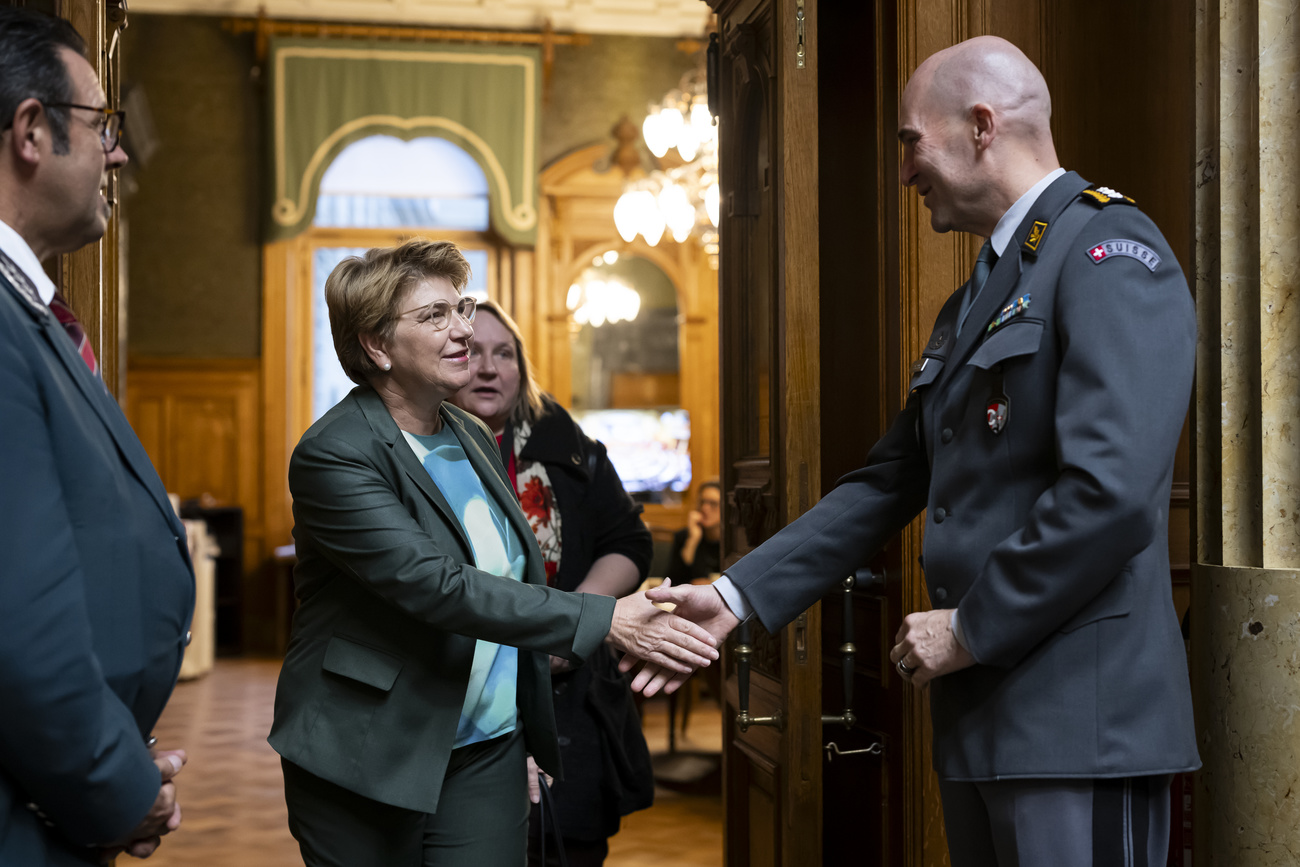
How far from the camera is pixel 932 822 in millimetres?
2410

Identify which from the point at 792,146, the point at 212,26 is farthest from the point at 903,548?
the point at 212,26

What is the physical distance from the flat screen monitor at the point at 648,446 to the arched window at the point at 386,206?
1782 millimetres

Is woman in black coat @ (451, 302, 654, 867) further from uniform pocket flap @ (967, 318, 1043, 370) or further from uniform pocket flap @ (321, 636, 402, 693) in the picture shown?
uniform pocket flap @ (967, 318, 1043, 370)

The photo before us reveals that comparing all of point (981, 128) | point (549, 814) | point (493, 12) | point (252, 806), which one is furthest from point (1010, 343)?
point (493, 12)

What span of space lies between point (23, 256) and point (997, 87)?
3.99 feet

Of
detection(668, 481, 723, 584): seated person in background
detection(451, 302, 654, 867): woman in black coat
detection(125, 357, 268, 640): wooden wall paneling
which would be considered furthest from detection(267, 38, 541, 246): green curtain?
detection(451, 302, 654, 867): woman in black coat

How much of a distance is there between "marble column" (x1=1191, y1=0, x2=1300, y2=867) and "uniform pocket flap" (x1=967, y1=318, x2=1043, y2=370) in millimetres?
435

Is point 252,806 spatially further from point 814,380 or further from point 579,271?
point 579,271

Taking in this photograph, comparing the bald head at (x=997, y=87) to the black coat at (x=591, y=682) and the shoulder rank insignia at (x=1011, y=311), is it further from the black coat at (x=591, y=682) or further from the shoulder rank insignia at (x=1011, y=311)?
the black coat at (x=591, y=682)

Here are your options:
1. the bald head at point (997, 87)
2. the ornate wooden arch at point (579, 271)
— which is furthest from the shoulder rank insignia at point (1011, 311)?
the ornate wooden arch at point (579, 271)

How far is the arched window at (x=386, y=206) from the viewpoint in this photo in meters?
10.3

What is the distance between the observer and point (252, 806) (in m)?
5.05

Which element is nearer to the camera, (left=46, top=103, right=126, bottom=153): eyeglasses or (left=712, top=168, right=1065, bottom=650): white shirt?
(left=46, top=103, right=126, bottom=153): eyeglasses

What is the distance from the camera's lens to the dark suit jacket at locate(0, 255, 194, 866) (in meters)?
1.07
